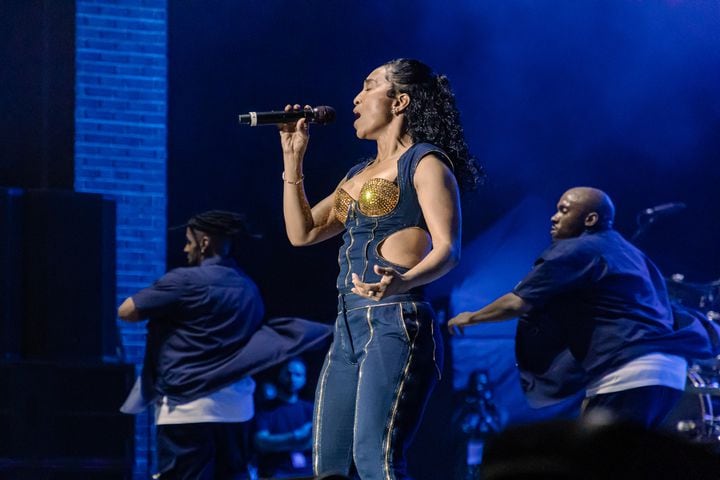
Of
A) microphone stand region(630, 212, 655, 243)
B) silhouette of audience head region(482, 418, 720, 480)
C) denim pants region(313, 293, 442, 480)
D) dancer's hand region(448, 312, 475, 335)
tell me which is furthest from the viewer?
microphone stand region(630, 212, 655, 243)

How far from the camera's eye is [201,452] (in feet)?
16.0

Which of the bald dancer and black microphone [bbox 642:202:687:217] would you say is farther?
black microphone [bbox 642:202:687:217]

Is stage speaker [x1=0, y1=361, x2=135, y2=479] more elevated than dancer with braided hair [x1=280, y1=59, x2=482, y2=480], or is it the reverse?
dancer with braided hair [x1=280, y1=59, x2=482, y2=480]

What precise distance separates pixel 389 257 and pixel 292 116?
1.82 ft

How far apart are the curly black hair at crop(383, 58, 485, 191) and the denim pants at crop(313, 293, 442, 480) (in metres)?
0.43

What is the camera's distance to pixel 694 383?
18.6 feet

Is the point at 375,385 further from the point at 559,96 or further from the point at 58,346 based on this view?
the point at 559,96

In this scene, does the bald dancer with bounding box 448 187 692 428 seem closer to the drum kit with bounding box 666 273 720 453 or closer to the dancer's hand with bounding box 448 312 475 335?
the dancer's hand with bounding box 448 312 475 335

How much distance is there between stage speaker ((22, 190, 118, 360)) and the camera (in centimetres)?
540

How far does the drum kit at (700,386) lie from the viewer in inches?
220

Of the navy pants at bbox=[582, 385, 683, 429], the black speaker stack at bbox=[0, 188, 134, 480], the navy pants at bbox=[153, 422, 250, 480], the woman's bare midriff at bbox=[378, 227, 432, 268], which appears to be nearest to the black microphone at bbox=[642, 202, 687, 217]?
the navy pants at bbox=[582, 385, 683, 429]

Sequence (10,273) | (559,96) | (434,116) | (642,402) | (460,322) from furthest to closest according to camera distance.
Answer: (559,96), (10,273), (460,322), (642,402), (434,116)

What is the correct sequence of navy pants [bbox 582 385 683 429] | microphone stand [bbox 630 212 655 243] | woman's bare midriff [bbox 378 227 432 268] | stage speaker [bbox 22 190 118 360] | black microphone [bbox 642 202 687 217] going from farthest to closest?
black microphone [bbox 642 202 687 217], microphone stand [bbox 630 212 655 243], stage speaker [bbox 22 190 118 360], navy pants [bbox 582 385 683 429], woman's bare midriff [bbox 378 227 432 268]

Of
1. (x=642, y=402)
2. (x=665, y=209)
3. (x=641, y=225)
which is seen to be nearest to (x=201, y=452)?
(x=642, y=402)
